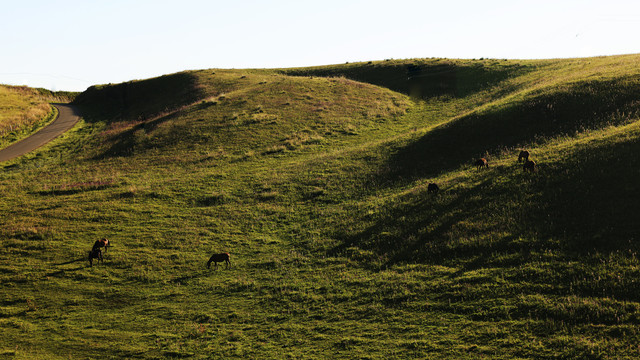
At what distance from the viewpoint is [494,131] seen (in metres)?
33.6

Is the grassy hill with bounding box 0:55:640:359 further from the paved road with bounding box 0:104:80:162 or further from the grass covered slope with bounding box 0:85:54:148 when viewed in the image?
the grass covered slope with bounding box 0:85:54:148

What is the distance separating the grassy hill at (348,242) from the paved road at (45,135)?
5.32m

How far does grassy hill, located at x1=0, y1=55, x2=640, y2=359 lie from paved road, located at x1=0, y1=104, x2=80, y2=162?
17.4 feet

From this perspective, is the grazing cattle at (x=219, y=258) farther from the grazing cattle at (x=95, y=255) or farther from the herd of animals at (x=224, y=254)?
the grazing cattle at (x=95, y=255)

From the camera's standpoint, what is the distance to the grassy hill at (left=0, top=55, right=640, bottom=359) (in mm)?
13977

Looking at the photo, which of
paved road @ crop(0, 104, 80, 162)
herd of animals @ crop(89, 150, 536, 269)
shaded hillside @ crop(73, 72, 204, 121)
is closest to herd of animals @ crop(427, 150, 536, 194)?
herd of animals @ crop(89, 150, 536, 269)

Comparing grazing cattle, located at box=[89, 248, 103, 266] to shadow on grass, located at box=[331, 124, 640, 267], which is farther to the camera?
grazing cattle, located at box=[89, 248, 103, 266]

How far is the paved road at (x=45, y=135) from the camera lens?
50.2m

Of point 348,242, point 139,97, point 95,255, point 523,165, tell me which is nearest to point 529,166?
point 523,165

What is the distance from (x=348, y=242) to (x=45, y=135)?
62045 mm

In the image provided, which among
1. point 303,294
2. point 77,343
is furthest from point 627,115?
point 77,343

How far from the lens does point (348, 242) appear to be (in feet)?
74.7

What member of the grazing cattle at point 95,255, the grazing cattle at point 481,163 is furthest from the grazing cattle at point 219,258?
the grazing cattle at point 481,163

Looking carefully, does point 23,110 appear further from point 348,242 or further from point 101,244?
point 348,242
